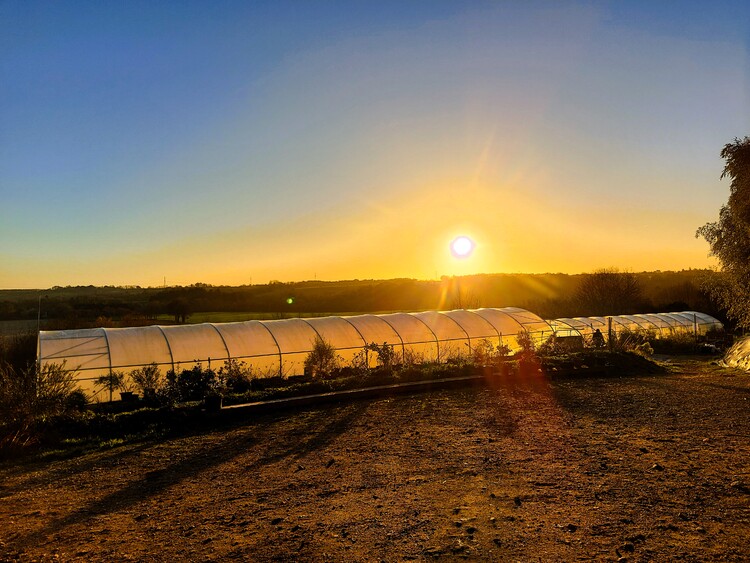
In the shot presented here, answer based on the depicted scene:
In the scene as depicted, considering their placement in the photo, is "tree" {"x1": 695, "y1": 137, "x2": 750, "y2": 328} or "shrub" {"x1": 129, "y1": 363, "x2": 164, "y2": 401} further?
"tree" {"x1": 695, "y1": 137, "x2": 750, "y2": 328}

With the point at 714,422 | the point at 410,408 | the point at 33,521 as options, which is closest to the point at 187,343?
the point at 410,408

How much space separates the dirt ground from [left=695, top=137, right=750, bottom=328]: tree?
761cm

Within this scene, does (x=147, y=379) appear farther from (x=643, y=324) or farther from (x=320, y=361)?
(x=643, y=324)

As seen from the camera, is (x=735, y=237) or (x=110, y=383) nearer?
(x=110, y=383)

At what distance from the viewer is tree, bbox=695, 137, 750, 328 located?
1590cm

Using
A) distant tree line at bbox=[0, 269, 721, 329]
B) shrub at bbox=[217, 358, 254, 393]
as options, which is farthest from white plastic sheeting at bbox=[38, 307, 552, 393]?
distant tree line at bbox=[0, 269, 721, 329]

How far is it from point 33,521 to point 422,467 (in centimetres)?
456

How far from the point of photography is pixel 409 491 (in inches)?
252

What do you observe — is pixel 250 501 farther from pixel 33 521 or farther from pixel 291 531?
pixel 33 521

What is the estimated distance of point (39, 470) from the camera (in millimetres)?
7992

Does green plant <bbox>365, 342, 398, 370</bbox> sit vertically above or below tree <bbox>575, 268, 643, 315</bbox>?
below

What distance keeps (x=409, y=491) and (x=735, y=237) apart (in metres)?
15.3

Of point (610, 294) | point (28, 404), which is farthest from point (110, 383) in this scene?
point (610, 294)

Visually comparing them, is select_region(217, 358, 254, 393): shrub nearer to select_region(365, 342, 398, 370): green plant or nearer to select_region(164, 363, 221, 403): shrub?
select_region(164, 363, 221, 403): shrub
